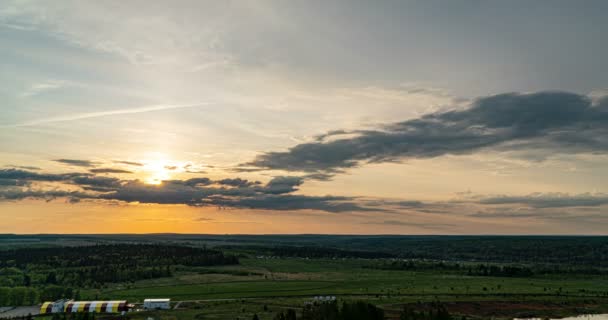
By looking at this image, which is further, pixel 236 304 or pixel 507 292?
pixel 507 292

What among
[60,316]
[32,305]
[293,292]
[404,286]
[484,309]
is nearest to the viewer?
[60,316]

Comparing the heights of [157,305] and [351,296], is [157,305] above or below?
below

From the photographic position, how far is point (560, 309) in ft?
497

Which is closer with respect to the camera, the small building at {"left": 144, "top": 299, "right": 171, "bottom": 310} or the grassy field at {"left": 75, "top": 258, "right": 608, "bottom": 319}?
the grassy field at {"left": 75, "top": 258, "right": 608, "bottom": 319}

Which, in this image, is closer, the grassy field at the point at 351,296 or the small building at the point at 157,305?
the grassy field at the point at 351,296

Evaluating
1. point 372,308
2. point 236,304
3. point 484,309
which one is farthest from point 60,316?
point 484,309

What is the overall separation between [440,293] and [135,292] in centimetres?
11241

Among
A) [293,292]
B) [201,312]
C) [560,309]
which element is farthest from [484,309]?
[201,312]

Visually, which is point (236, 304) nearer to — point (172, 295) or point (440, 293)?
point (172, 295)

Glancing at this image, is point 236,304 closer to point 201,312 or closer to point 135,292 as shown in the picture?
point 201,312

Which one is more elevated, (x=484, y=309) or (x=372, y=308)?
(x=372, y=308)

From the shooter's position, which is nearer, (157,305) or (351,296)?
(157,305)

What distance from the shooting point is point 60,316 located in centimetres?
13438

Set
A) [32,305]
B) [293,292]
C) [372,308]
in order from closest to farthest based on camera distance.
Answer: [372,308] < [32,305] < [293,292]
